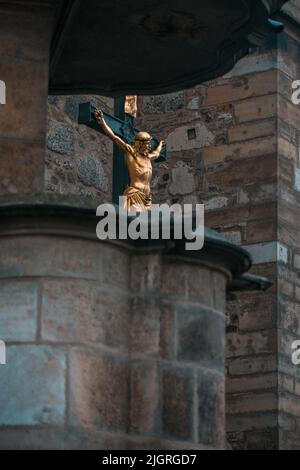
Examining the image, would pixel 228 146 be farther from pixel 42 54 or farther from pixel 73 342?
pixel 73 342

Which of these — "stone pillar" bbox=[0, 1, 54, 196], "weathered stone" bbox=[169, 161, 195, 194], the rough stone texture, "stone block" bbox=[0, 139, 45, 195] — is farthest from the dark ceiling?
"weathered stone" bbox=[169, 161, 195, 194]

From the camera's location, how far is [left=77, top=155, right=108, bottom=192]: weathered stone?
53.1 feet

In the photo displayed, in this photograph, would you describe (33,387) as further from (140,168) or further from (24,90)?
(140,168)

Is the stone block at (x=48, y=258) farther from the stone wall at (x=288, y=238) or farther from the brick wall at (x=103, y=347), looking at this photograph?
the stone wall at (x=288, y=238)

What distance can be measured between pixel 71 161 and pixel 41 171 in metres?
7.68

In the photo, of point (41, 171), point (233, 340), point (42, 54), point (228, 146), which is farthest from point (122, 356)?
point (228, 146)

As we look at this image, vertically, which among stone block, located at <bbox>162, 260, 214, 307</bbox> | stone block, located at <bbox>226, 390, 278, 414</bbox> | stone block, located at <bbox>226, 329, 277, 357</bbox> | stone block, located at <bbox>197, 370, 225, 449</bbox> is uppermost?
stone block, located at <bbox>226, 329, 277, 357</bbox>

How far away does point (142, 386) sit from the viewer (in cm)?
687

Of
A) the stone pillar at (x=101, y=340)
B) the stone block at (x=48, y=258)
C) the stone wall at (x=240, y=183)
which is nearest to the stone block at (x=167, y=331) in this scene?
the stone pillar at (x=101, y=340)

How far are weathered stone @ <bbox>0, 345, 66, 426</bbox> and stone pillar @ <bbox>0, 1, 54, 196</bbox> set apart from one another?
5.71 feet

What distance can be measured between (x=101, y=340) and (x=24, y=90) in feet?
7.03

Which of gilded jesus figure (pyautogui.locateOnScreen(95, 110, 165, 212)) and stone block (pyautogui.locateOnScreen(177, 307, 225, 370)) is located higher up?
gilded jesus figure (pyautogui.locateOnScreen(95, 110, 165, 212))

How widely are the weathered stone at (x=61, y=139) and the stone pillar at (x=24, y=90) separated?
7193mm

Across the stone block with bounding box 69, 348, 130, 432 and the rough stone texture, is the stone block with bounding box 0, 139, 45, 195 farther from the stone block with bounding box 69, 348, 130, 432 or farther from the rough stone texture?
the rough stone texture
